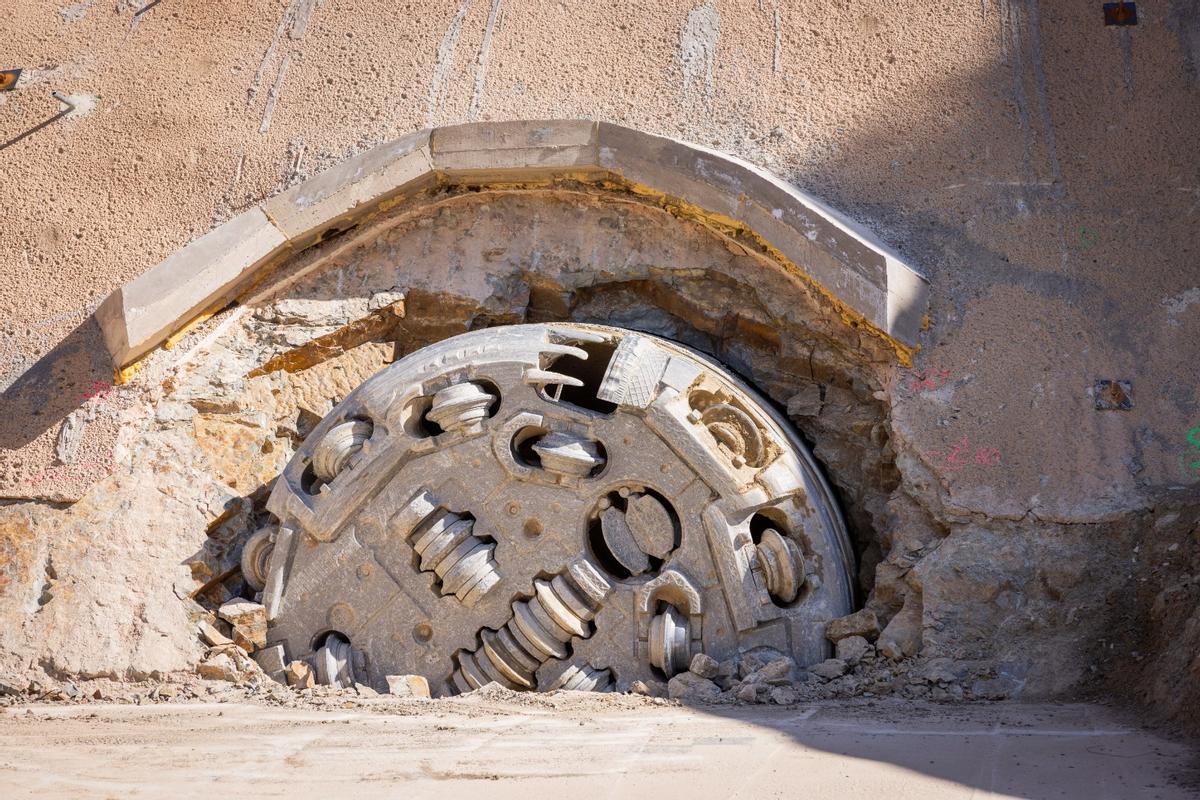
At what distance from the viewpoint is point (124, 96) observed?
20.2ft

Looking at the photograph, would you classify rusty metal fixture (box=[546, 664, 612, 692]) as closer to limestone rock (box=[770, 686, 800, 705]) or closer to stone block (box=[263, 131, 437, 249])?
limestone rock (box=[770, 686, 800, 705])

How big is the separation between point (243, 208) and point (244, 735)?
265 centimetres

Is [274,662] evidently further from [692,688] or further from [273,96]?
[273,96]

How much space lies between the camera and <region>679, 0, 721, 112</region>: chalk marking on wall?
5.73 metres

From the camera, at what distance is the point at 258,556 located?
5.21 m

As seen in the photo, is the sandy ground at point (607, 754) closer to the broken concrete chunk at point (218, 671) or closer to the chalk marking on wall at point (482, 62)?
the broken concrete chunk at point (218, 671)

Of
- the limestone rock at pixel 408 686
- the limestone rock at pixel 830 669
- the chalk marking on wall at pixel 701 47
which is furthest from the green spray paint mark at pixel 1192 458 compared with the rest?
the limestone rock at pixel 408 686

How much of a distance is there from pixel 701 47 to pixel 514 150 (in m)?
A: 1.00

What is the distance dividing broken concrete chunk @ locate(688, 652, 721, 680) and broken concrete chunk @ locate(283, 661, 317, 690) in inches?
56.4

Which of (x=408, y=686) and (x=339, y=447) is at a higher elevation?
(x=339, y=447)

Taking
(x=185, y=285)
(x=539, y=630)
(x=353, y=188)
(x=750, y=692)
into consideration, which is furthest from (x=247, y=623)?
(x=750, y=692)

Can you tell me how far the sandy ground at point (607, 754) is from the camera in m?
3.25

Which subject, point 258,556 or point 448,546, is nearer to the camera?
point 448,546

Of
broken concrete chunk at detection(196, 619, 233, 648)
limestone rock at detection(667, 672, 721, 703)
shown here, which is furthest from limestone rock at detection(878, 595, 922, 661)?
broken concrete chunk at detection(196, 619, 233, 648)
